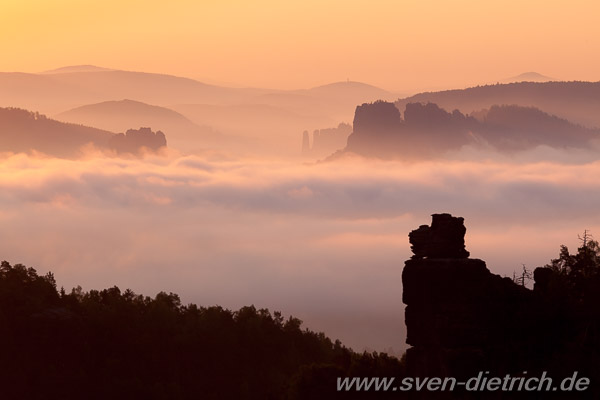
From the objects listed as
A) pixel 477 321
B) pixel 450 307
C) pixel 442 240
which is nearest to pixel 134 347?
pixel 442 240

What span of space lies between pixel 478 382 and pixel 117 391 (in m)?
50.5

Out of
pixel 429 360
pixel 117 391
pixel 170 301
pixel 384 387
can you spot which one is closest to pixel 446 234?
pixel 429 360

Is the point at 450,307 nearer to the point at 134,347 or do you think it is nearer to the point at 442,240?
the point at 442,240

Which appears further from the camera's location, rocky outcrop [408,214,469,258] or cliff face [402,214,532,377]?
rocky outcrop [408,214,469,258]

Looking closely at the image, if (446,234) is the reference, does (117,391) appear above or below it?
below

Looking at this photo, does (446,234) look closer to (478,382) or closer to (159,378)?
(478,382)

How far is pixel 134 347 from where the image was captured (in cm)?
14000

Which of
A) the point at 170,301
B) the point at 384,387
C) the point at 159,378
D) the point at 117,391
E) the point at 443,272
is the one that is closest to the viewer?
the point at 443,272

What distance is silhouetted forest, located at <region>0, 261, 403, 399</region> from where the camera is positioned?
12788 cm

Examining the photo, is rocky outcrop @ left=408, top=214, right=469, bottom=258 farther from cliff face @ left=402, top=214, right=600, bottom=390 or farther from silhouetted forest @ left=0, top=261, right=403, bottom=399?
silhouetted forest @ left=0, top=261, right=403, bottom=399

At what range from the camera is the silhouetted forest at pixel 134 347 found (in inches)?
5034

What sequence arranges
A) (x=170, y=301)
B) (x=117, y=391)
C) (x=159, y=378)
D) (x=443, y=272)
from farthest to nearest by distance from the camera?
(x=170, y=301) < (x=159, y=378) < (x=117, y=391) < (x=443, y=272)

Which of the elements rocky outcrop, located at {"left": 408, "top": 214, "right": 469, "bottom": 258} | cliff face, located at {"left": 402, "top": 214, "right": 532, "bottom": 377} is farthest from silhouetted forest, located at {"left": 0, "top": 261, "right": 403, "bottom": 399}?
rocky outcrop, located at {"left": 408, "top": 214, "right": 469, "bottom": 258}

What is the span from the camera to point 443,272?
87.8 meters
